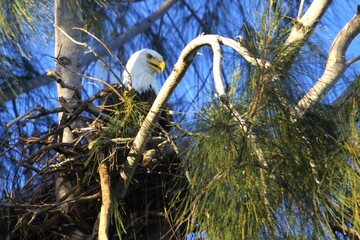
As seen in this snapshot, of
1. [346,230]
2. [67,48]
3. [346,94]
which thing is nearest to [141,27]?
[67,48]

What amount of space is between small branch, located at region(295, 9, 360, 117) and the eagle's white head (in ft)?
5.22

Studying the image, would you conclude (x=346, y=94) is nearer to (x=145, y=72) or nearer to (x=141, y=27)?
(x=145, y=72)

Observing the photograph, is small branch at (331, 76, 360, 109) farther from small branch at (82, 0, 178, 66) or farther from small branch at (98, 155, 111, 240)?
small branch at (82, 0, 178, 66)

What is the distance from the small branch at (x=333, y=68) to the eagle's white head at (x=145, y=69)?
5.22 feet

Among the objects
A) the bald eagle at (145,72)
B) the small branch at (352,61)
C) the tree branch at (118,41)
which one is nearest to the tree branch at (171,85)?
the small branch at (352,61)

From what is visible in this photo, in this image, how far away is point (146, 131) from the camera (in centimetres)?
290

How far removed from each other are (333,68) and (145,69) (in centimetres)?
194

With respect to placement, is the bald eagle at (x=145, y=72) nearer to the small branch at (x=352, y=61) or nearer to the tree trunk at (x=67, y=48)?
the tree trunk at (x=67, y=48)

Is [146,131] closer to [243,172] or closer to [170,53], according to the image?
[243,172]

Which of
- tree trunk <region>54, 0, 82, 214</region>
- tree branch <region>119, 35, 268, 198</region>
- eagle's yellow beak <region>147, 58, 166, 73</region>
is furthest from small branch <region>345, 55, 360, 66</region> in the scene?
eagle's yellow beak <region>147, 58, 166, 73</region>

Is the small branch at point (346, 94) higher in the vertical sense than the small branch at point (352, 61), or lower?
lower

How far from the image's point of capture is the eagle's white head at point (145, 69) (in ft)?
14.6

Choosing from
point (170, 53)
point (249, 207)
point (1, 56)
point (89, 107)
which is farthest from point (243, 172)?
point (170, 53)

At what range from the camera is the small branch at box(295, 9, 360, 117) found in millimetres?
2445
